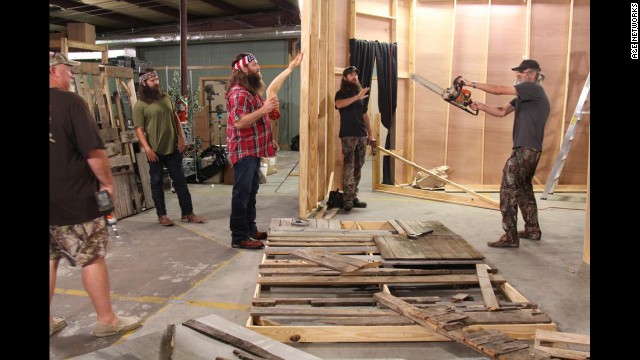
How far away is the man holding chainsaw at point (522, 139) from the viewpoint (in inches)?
181

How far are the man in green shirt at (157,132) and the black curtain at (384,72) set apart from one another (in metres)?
2.77

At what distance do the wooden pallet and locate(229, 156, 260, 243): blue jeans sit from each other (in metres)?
0.31

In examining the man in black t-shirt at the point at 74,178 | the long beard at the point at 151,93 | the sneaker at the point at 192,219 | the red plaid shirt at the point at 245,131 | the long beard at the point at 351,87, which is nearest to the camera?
the man in black t-shirt at the point at 74,178

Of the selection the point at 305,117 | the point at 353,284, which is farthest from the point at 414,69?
the point at 353,284

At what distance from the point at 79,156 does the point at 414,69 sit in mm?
Result: 7022

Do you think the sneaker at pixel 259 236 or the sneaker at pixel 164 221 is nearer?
the sneaker at pixel 259 236

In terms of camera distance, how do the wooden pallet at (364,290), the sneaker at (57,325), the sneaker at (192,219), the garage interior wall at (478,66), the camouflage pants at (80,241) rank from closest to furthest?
the camouflage pants at (80,241) → the wooden pallet at (364,290) → the sneaker at (57,325) → the sneaker at (192,219) → the garage interior wall at (478,66)

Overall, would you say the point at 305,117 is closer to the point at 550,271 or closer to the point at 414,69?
the point at 550,271

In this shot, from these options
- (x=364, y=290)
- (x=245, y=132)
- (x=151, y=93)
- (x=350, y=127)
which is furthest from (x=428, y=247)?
(x=151, y=93)

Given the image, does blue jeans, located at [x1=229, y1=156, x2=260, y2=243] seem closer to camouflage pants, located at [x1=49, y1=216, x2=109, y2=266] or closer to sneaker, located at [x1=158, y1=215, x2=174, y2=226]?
sneaker, located at [x1=158, y1=215, x2=174, y2=226]

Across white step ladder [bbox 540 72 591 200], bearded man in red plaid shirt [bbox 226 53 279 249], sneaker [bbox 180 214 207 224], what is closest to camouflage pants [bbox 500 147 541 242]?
bearded man in red plaid shirt [bbox 226 53 279 249]

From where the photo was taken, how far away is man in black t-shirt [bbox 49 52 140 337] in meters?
1.93

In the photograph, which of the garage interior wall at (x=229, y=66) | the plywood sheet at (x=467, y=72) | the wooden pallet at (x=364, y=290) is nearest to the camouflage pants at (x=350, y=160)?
the wooden pallet at (x=364, y=290)

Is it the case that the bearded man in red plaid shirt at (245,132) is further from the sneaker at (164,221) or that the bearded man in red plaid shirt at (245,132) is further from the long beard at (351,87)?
the long beard at (351,87)
